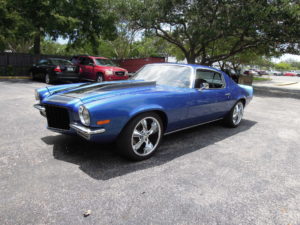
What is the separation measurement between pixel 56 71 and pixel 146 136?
9820 mm

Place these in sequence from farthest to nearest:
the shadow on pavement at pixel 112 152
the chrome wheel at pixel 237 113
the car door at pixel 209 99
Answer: the chrome wheel at pixel 237 113 < the car door at pixel 209 99 < the shadow on pavement at pixel 112 152

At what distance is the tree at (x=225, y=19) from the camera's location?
39.9 ft

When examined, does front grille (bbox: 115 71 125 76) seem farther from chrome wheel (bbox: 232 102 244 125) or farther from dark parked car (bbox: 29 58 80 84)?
chrome wheel (bbox: 232 102 244 125)

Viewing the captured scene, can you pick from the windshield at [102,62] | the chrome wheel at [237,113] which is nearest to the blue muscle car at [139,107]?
the chrome wheel at [237,113]

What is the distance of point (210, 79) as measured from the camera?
4.70 m

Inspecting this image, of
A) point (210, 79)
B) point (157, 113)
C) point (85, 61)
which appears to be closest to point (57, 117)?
point (157, 113)

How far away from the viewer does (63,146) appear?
3.68 m

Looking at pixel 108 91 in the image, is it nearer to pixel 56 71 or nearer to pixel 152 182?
pixel 152 182

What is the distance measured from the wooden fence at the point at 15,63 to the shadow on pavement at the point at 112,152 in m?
14.7

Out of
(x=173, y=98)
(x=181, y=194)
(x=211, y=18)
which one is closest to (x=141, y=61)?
(x=211, y=18)

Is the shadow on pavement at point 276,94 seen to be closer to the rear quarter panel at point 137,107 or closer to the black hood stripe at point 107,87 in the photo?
the rear quarter panel at point 137,107

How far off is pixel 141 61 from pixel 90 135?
59.3 feet

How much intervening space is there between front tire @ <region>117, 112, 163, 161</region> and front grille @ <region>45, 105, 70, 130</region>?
2.54 feet

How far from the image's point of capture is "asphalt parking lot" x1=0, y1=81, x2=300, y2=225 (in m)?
2.18
